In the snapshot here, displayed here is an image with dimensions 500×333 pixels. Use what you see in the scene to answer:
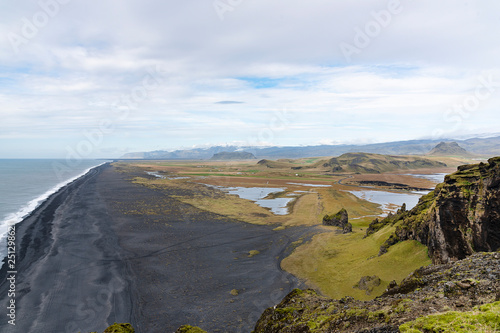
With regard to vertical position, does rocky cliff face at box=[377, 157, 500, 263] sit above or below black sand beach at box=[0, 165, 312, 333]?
above

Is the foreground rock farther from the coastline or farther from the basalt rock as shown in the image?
the basalt rock

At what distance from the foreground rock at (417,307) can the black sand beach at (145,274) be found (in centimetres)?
981

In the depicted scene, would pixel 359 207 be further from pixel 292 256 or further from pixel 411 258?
pixel 411 258

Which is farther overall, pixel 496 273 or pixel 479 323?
pixel 496 273

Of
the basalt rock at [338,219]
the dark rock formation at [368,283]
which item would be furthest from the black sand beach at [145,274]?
the basalt rock at [338,219]

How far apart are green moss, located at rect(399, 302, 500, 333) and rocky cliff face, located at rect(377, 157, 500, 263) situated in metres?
14.7

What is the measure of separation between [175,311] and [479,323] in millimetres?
24382

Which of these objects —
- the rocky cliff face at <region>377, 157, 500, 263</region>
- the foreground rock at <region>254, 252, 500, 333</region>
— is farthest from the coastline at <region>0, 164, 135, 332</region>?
the rocky cliff face at <region>377, 157, 500, 263</region>

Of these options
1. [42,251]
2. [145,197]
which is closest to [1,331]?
[42,251]

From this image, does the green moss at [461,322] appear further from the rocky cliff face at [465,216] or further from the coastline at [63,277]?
the coastline at [63,277]

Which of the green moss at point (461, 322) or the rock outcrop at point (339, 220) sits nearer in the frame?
the green moss at point (461, 322)

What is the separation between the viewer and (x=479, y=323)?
859 cm

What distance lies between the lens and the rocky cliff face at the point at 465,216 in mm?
20844

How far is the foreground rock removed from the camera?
9.59m
